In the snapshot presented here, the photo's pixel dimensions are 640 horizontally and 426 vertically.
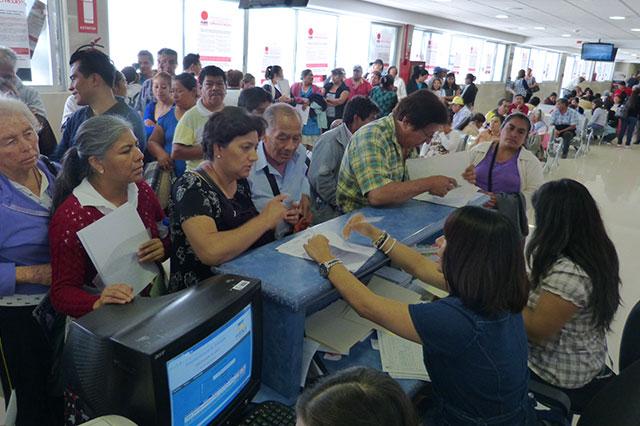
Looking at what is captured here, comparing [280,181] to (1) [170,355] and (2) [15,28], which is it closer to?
(1) [170,355]

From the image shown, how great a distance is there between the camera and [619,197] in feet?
Result: 22.5

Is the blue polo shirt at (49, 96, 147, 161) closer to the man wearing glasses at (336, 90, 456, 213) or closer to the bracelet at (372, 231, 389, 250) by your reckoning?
the man wearing glasses at (336, 90, 456, 213)

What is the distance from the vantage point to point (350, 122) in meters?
3.13

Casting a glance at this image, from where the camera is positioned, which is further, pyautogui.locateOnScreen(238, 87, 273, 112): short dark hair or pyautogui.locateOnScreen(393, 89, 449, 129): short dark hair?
pyautogui.locateOnScreen(238, 87, 273, 112): short dark hair

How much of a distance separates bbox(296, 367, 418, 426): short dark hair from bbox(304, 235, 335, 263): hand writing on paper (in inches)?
21.9

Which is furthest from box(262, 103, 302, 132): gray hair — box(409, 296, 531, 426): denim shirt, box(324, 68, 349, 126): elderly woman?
box(324, 68, 349, 126): elderly woman

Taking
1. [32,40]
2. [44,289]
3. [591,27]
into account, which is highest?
[591,27]

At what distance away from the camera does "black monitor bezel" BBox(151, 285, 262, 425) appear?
0.87 m

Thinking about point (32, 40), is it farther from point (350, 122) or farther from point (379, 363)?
point (379, 363)

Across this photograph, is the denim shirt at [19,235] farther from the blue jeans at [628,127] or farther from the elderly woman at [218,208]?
the blue jeans at [628,127]

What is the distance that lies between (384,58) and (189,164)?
9.85m

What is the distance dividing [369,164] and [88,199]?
1.07 metres

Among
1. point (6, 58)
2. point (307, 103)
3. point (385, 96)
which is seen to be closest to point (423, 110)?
point (6, 58)

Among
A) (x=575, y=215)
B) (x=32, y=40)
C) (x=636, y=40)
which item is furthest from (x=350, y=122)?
(x=636, y=40)
